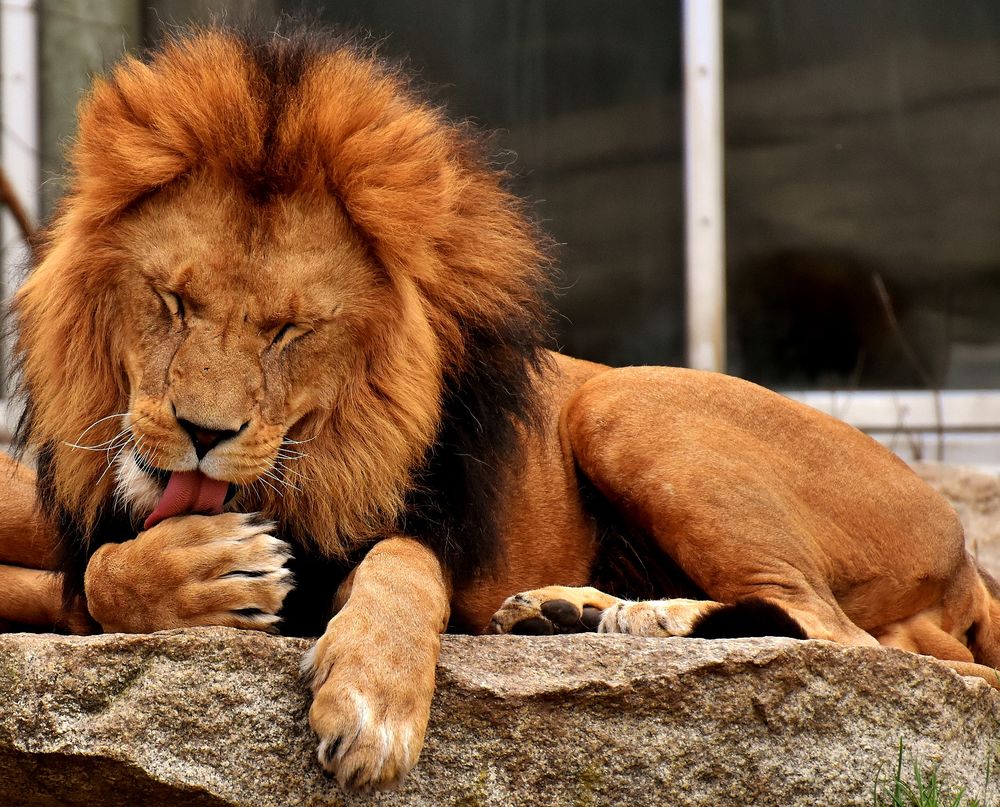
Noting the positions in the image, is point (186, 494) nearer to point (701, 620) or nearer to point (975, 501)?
point (701, 620)

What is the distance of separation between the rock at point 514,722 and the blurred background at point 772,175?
364 centimetres

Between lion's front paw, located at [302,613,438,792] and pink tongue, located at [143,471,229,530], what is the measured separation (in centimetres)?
46

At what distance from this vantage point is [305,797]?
2387 millimetres

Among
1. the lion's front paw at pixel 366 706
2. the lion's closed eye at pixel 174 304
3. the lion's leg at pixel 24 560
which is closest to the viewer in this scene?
the lion's front paw at pixel 366 706

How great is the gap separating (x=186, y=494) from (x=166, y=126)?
2.42ft

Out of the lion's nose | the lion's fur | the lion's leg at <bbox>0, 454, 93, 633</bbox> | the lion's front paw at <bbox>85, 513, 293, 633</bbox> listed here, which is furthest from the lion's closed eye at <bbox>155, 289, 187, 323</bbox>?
the lion's leg at <bbox>0, 454, 93, 633</bbox>

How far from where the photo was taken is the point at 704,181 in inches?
246

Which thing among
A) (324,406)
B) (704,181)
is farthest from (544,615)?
(704,181)

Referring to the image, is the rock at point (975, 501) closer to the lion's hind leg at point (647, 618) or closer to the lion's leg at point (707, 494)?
the lion's leg at point (707, 494)

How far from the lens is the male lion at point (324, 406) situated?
8.78ft

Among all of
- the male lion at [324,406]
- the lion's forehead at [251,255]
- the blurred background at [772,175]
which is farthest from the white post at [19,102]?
the lion's forehead at [251,255]

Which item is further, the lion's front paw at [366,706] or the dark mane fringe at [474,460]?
the dark mane fringe at [474,460]

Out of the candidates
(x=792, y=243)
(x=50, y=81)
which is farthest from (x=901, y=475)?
(x=50, y=81)

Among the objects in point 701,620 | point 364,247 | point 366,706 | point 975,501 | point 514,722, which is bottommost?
point 975,501
